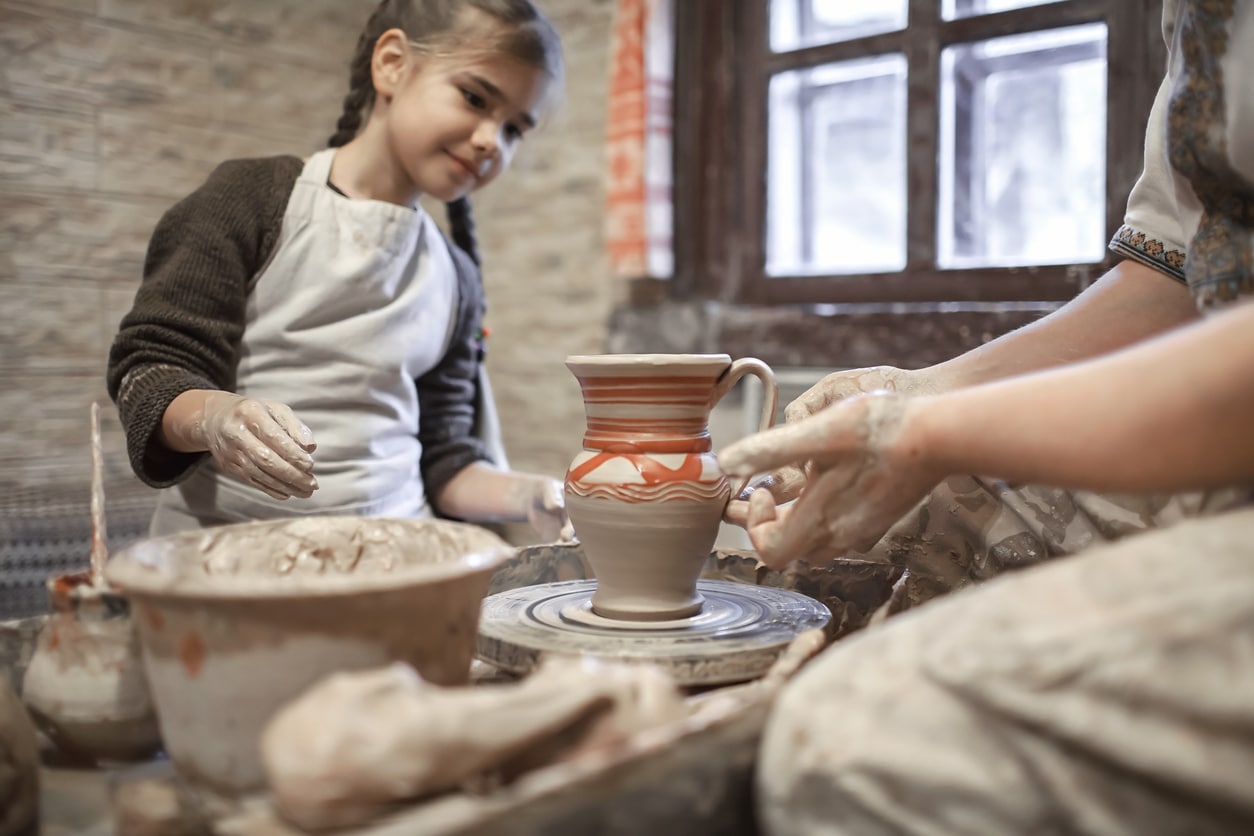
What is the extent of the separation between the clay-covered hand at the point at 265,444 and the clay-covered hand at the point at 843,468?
0.70 m

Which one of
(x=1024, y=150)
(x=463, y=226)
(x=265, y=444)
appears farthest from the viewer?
(x=1024, y=150)

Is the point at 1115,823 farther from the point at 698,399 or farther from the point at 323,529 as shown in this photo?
the point at 323,529

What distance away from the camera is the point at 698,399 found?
4.07 feet

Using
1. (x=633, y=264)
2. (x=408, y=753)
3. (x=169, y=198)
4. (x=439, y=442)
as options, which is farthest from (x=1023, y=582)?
(x=169, y=198)

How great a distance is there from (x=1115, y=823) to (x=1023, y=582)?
171 millimetres

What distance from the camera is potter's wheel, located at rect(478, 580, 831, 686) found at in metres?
1.07

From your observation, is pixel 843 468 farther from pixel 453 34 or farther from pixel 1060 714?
pixel 453 34

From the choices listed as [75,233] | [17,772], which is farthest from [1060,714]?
[75,233]

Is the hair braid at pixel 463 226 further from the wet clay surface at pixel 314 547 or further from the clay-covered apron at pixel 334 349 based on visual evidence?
the wet clay surface at pixel 314 547

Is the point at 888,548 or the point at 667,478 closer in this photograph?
the point at 667,478

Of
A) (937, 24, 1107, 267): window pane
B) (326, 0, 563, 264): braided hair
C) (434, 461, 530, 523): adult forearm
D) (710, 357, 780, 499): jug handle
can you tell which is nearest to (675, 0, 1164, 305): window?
(937, 24, 1107, 267): window pane

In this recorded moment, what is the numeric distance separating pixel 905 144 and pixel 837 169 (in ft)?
0.92

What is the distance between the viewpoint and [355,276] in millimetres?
1997

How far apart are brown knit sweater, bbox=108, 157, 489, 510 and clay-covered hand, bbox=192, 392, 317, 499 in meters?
0.24
